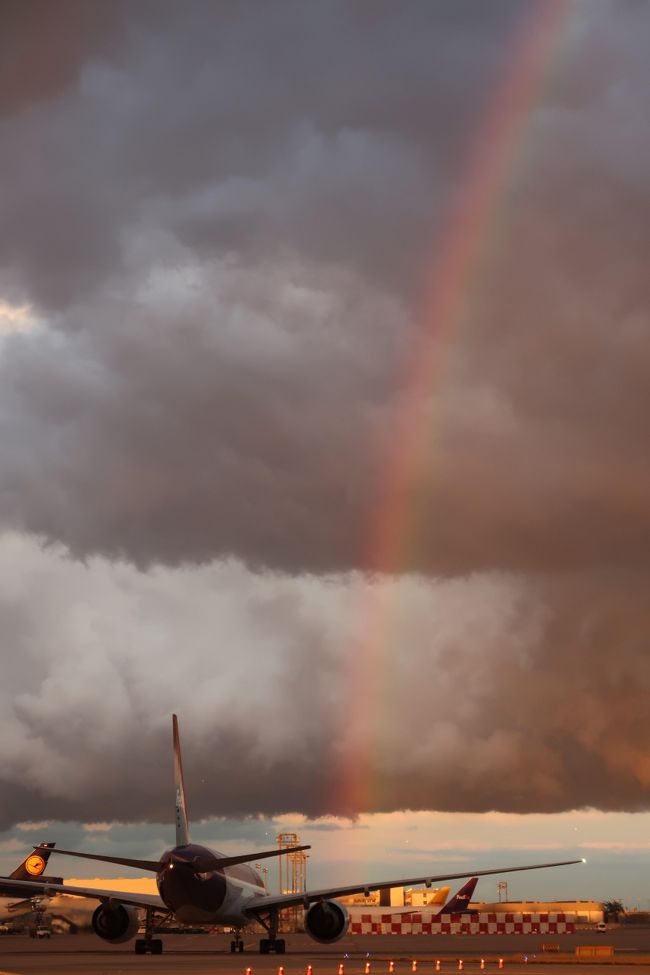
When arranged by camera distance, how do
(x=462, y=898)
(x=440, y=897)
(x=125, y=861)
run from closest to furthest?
1. (x=125, y=861)
2. (x=462, y=898)
3. (x=440, y=897)

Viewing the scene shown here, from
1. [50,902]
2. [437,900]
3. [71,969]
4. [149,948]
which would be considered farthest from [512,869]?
[437,900]

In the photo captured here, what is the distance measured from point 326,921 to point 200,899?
22.8ft

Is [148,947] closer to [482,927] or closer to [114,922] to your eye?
[114,922]

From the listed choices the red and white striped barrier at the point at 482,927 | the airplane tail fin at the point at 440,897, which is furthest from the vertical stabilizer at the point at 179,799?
the airplane tail fin at the point at 440,897

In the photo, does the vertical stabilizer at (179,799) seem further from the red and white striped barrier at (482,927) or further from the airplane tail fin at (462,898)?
the airplane tail fin at (462,898)

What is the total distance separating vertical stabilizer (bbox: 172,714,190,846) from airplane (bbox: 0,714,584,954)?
2.9 inches

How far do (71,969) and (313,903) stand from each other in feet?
78.9

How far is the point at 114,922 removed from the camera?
206 ft

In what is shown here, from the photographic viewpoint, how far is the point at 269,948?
2591 inches

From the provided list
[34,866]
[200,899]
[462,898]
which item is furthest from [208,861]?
[34,866]

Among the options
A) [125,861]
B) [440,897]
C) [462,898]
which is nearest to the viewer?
[125,861]

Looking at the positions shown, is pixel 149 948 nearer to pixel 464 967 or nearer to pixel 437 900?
pixel 464 967

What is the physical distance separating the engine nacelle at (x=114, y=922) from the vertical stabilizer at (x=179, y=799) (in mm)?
4591

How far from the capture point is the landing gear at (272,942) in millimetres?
65812
